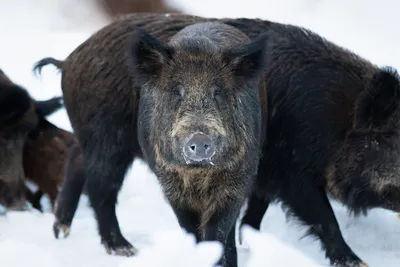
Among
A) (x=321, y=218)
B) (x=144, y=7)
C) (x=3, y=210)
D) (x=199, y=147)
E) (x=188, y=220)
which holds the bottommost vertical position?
(x=144, y=7)

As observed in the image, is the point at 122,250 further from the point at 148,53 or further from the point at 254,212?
the point at 148,53

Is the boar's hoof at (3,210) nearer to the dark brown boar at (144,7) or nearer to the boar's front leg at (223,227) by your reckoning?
the boar's front leg at (223,227)

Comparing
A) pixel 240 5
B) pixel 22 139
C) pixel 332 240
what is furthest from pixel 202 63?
pixel 240 5

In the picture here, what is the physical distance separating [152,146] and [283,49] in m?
1.69

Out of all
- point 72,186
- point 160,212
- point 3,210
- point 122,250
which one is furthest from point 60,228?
point 160,212

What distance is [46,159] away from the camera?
873 centimetres

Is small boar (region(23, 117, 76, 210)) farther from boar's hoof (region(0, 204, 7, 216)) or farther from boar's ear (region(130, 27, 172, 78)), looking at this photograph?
boar's ear (region(130, 27, 172, 78))

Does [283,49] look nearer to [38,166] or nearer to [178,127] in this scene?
[178,127]

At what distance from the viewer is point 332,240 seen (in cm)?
686

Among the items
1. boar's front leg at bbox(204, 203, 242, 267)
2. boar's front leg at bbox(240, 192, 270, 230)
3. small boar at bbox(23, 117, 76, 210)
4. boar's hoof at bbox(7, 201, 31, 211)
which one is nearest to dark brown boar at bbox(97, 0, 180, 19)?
small boar at bbox(23, 117, 76, 210)

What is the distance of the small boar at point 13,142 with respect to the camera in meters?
8.36

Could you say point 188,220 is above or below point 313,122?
below

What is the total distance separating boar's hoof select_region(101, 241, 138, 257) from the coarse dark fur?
1.86ft

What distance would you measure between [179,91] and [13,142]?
3.28m
